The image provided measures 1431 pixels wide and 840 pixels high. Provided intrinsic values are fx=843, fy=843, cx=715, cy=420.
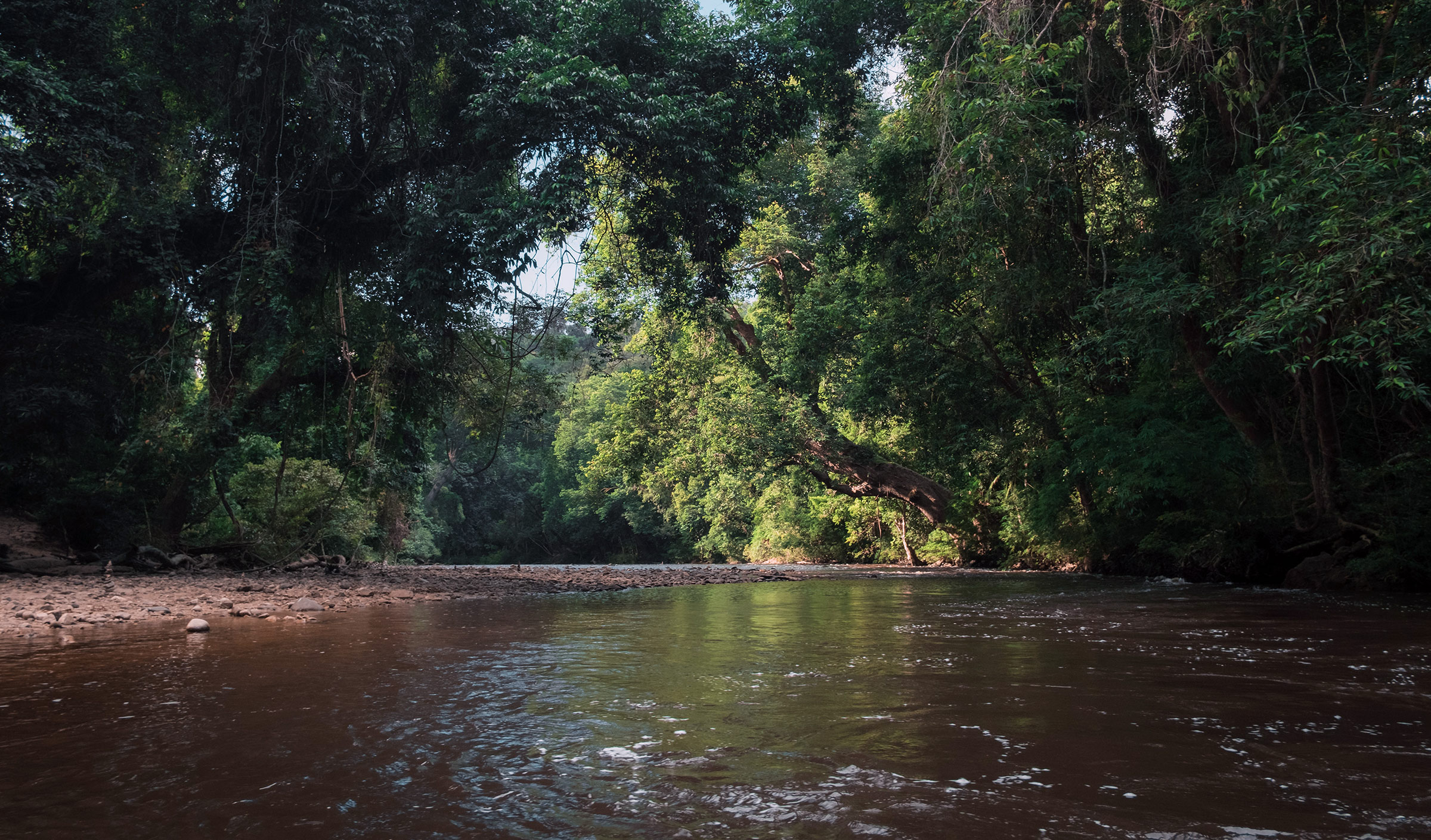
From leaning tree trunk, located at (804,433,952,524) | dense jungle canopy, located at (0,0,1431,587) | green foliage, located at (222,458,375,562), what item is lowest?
green foliage, located at (222,458,375,562)

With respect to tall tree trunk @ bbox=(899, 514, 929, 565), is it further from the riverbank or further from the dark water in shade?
the dark water in shade

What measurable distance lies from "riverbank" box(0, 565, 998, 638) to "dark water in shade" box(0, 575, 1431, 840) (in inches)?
54.1

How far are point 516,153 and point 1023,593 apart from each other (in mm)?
9582

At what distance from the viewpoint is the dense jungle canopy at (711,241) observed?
9.07 meters

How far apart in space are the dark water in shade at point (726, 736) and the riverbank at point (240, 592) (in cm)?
137

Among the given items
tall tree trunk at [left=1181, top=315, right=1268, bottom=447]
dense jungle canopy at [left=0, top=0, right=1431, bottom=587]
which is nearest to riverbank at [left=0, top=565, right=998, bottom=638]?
dense jungle canopy at [left=0, top=0, right=1431, bottom=587]

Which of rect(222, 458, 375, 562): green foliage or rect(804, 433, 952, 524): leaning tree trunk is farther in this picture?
rect(804, 433, 952, 524): leaning tree trunk

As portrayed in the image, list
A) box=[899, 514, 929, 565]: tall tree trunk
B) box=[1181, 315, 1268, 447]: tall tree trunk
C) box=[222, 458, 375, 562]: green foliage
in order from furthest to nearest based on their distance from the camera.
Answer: box=[899, 514, 929, 565]: tall tree trunk, box=[222, 458, 375, 562]: green foliage, box=[1181, 315, 1268, 447]: tall tree trunk

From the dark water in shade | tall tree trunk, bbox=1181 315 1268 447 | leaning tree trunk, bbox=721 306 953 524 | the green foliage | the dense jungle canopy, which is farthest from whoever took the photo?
leaning tree trunk, bbox=721 306 953 524

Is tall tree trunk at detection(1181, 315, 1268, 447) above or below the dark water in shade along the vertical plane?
above

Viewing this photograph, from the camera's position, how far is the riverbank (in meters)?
7.37

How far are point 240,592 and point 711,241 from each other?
8439 mm

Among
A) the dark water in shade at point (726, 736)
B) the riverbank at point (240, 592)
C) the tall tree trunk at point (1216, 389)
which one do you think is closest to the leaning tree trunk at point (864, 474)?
the riverbank at point (240, 592)

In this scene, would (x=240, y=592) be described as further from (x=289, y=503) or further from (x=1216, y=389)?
(x=1216, y=389)
